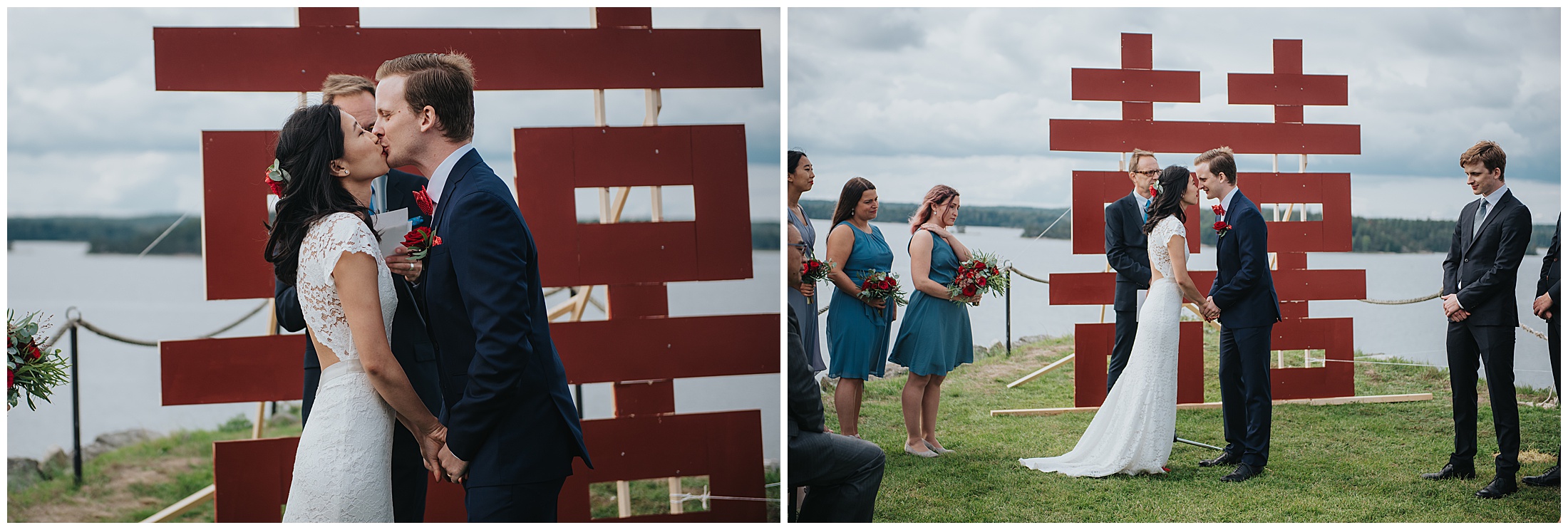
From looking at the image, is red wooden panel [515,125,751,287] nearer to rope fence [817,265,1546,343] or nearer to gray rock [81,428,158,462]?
rope fence [817,265,1546,343]

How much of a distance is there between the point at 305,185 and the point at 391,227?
1.20 ft

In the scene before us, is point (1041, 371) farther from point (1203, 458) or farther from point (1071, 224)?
point (1203, 458)

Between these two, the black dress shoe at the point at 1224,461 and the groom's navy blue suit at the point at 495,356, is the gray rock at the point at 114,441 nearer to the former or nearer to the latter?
the groom's navy blue suit at the point at 495,356

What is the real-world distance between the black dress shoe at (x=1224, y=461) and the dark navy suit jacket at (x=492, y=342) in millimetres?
2582

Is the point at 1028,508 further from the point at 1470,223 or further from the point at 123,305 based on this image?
the point at 123,305

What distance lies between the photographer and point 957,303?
384 cm

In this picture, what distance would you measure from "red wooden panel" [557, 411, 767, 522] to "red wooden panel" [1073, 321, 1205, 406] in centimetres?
133

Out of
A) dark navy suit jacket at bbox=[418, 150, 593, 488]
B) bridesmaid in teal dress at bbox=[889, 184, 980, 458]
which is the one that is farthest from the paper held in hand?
bridesmaid in teal dress at bbox=[889, 184, 980, 458]

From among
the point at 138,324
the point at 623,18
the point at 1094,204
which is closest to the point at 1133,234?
the point at 1094,204

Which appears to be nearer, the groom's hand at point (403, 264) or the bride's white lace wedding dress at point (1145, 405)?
the groom's hand at point (403, 264)

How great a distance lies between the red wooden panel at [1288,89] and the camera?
3852 mm

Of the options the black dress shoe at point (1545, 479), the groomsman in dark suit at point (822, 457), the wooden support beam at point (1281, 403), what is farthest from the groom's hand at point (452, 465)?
the black dress shoe at point (1545, 479)

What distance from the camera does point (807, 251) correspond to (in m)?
3.75
